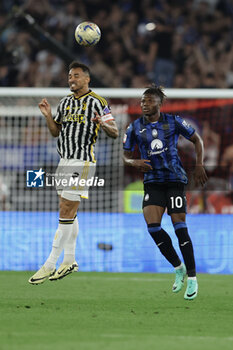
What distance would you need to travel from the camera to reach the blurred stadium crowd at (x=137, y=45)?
16750 millimetres

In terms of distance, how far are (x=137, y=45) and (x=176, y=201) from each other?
33.2 ft

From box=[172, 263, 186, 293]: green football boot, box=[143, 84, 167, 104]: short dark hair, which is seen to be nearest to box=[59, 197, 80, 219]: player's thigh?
box=[172, 263, 186, 293]: green football boot

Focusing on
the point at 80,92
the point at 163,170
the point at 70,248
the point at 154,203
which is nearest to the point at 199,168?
the point at 163,170

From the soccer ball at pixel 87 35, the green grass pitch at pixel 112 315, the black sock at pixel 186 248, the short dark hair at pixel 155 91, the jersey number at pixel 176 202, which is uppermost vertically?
the soccer ball at pixel 87 35

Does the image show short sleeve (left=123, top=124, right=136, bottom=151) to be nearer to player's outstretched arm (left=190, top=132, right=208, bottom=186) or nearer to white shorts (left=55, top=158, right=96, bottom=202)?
white shorts (left=55, top=158, right=96, bottom=202)

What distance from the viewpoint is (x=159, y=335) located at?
5574 mm

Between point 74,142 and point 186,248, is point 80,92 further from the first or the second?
point 186,248

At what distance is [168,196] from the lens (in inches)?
307

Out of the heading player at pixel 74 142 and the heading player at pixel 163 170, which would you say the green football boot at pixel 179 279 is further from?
the heading player at pixel 74 142

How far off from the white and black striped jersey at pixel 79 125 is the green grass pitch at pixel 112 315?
4.96ft

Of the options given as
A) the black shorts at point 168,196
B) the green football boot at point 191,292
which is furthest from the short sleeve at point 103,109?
the green football boot at point 191,292

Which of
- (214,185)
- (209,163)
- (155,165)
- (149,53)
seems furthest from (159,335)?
(149,53)

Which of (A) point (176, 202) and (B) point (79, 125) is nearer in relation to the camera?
(A) point (176, 202)

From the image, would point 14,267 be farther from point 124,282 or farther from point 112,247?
point 124,282
